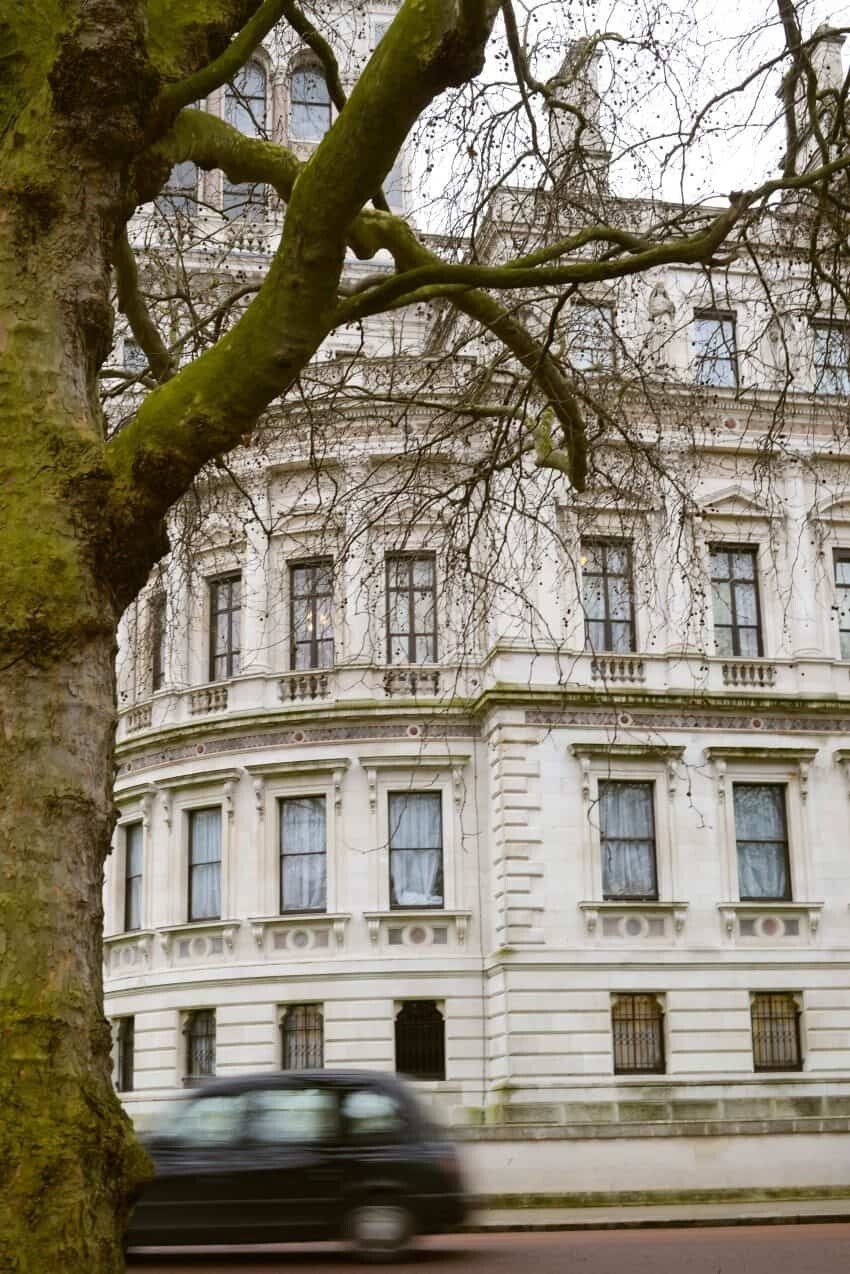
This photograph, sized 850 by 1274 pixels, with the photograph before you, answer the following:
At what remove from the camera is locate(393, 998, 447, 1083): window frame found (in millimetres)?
30297

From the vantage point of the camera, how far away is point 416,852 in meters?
31.8

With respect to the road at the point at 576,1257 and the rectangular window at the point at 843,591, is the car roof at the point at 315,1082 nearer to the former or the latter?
the road at the point at 576,1257

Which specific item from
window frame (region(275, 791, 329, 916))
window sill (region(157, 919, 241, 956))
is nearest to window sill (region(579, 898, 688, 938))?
window frame (region(275, 791, 329, 916))

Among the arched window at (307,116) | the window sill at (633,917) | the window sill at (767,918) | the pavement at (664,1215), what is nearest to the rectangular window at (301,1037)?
the window sill at (633,917)

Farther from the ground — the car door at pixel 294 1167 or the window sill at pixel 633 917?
the window sill at pixel 633 917

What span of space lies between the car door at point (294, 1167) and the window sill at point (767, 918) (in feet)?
57.4

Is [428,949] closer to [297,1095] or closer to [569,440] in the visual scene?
[297,1095]

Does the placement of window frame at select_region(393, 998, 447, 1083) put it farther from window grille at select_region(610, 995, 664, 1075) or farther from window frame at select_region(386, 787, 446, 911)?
window grille at select_region(610, 995, 664, 1075)

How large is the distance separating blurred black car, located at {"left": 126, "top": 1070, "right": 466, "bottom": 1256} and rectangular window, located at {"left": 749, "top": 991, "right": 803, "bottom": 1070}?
1719cm

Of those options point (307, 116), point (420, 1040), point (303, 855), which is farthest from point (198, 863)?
point (307, 116)

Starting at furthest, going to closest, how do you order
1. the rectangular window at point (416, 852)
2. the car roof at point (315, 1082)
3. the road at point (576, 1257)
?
the rectangular window at point (416, 852) < the car roof at point (315, 1082) < the road at point (576, 1257)

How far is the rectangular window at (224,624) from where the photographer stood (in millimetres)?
33625

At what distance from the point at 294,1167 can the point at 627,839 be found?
58.3 ft

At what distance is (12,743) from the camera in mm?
6109
